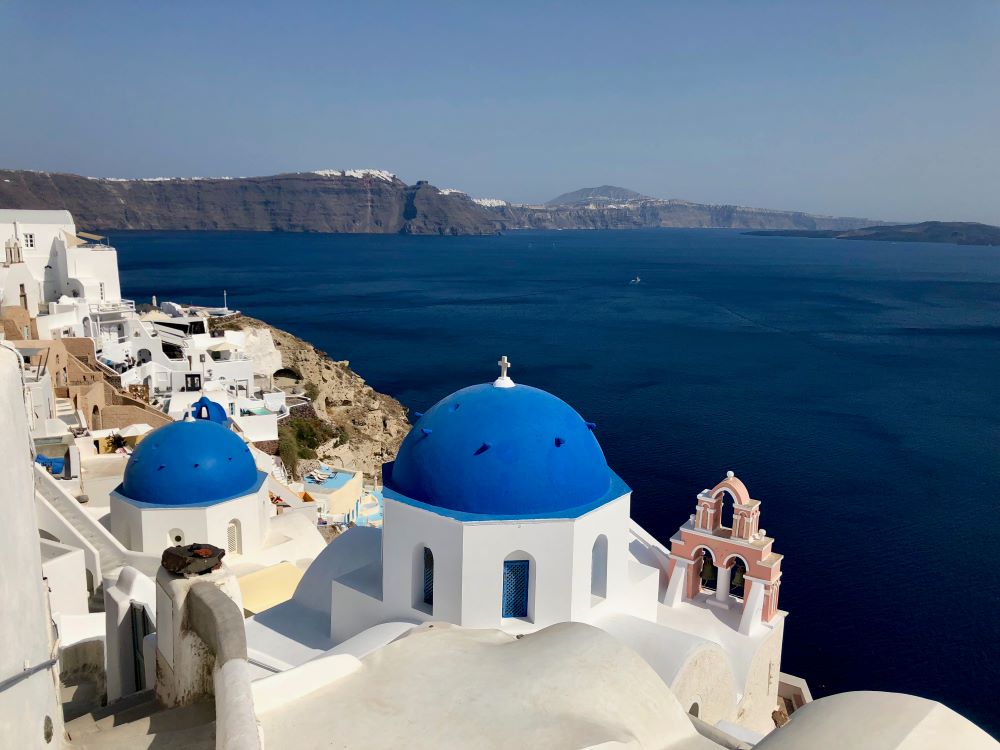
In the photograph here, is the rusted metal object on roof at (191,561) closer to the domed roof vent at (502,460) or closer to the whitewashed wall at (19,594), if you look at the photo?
the whitewashed wall at (19,594)

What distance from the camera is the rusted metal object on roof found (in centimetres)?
504

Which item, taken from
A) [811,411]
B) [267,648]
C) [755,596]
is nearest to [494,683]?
[267,648]

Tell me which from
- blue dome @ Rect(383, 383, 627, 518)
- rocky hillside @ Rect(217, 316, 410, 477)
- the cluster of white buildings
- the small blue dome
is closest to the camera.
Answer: the cluster of white buildings

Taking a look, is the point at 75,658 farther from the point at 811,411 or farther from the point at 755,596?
the point at 811,411

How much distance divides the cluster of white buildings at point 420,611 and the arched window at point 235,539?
0.03 m

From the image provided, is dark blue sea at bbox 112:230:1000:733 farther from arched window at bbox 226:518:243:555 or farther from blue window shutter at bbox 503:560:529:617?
arched window at bbox 226:518:243:555

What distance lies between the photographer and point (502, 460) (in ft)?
28.8

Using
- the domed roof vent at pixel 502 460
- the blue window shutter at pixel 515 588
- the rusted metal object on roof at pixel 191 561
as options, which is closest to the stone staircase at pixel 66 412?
the domed roof vent at pixel 502 460

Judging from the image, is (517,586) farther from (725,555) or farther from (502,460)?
(725,555)

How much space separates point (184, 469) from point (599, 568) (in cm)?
688

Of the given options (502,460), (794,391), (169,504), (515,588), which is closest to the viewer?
(502,460)

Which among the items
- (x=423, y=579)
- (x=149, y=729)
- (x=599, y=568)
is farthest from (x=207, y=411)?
(x=149, y=729)

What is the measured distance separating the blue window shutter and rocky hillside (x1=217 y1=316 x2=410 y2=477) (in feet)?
57.1

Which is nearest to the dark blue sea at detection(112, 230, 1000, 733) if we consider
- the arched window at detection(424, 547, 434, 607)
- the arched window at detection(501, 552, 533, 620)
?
the arched window at detection(501, 552, 533, 620)
